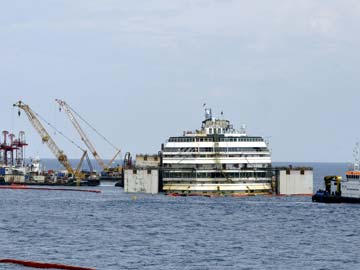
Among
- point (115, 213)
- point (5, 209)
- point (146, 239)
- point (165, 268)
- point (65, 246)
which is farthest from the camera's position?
point (5, 209)

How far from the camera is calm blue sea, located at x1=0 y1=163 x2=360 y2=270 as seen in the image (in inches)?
4279

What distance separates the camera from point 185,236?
135m

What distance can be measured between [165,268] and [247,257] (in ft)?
43.3

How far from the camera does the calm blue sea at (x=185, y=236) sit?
10869cm

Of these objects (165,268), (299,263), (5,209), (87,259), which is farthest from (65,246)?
(5,209)

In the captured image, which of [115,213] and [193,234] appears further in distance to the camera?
[115,213]

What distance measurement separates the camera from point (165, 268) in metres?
103

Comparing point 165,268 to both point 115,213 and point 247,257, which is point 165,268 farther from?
point 115,213

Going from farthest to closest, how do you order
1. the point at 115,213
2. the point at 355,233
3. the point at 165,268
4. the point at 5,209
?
the point at 5,209, the point at 115,213, the point at 355,233, the point at 165,268

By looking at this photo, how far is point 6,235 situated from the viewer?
135 metres

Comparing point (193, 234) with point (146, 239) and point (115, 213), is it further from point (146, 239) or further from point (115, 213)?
point (115, 213)

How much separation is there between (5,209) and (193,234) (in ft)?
208

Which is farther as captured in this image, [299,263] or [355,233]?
[355,233]

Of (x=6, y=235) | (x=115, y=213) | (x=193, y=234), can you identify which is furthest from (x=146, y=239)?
(x=115, y=213)
